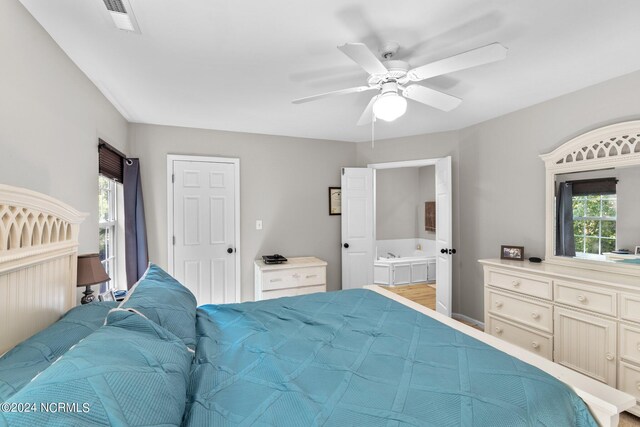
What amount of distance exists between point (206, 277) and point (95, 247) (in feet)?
4.89

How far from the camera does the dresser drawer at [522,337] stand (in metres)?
2.61

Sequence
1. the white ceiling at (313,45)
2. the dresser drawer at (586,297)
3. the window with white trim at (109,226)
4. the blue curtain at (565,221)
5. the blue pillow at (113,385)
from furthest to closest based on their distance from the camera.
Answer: the window with white trim at (109,226) < the blue curtain at (565,221) < the dresser drawer at (586,297) < the white ceiling at (313,45) < the blue pillow at (113,385)

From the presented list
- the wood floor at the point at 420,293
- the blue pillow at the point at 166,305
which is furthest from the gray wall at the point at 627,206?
the blue pillow at the point at 166,305

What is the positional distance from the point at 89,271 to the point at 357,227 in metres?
3.17

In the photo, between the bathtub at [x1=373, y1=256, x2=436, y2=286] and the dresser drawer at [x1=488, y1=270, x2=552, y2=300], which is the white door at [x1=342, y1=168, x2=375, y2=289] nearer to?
the bathtub at [x1=373, y1=256, x2=436, y2=286]

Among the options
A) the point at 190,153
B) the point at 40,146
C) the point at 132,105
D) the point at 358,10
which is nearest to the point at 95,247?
the point at 40,146

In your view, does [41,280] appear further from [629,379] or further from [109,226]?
[629,379]

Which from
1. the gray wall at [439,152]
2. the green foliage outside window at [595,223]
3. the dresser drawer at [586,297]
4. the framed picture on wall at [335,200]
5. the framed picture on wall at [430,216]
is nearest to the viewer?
the dresser drawer at [586,297]

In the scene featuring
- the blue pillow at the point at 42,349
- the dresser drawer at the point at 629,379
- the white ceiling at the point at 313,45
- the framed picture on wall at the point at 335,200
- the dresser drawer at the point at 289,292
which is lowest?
the dresser drawer at the point at 629,379

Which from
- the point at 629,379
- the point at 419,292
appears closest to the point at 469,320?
the point at 419,292

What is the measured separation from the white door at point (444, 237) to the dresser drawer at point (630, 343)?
1763 mm

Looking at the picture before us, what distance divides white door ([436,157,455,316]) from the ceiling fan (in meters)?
1.76

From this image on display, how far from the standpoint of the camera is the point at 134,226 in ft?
11.1

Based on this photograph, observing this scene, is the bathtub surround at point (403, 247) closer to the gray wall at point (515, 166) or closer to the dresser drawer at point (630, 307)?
the gray wall at point (515, 166)
